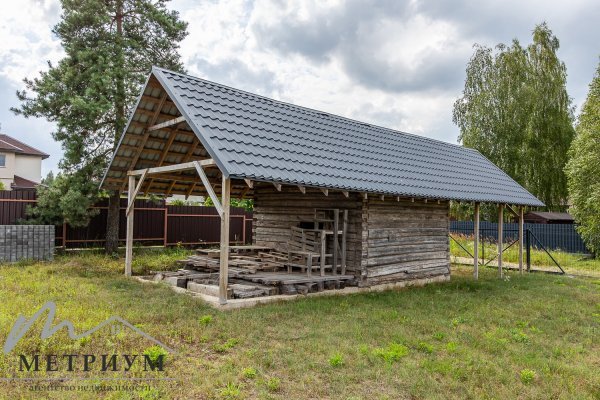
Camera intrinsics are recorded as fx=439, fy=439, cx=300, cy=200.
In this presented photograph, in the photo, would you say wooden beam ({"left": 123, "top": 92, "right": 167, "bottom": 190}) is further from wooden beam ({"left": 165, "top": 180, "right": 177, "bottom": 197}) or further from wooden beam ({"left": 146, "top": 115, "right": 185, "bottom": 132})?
wooden beam ({"left": 165, "top": 180, "right": 177, "bottom": 197})

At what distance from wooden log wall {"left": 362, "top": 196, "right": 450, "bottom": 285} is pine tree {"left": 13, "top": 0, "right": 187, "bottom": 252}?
9592mm

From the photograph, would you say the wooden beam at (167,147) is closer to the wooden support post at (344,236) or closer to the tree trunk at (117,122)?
the tree trunk at (117,122)

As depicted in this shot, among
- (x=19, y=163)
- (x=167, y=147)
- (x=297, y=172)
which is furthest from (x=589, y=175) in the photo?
(x=19, y=163)

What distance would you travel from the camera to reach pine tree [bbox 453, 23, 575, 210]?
29000mm

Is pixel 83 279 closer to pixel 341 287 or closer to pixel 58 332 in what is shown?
pixel 58 332

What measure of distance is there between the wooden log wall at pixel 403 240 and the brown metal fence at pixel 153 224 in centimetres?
1047

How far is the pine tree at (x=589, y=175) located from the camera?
2038cm

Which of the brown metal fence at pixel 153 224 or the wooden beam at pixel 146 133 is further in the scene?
the brown metal fence at pixel 153 224

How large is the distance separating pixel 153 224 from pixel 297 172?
37.5 feet

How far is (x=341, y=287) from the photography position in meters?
10.6

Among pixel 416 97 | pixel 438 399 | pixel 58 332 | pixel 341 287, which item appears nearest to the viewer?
pixel 438 399

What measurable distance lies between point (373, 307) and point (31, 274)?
850 centimetres

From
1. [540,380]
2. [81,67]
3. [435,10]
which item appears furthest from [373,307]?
[81,67]

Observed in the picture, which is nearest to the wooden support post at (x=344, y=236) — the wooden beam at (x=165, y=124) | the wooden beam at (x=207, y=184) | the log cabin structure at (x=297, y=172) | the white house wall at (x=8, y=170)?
the log cabin structure at (x=297, y=172)
